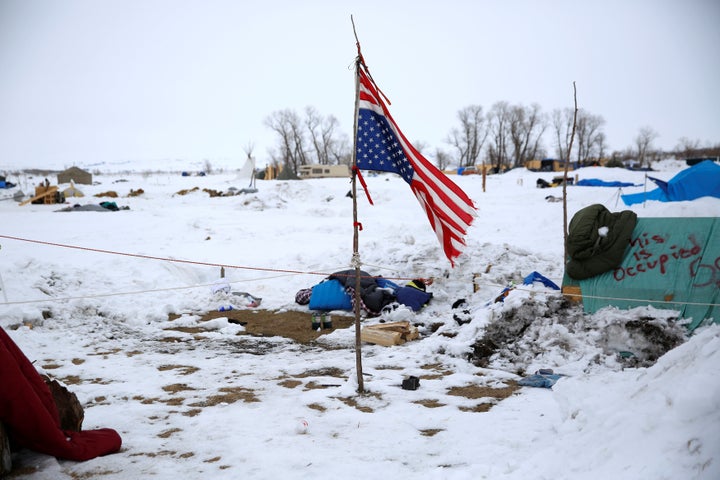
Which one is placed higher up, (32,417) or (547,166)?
(547,166)

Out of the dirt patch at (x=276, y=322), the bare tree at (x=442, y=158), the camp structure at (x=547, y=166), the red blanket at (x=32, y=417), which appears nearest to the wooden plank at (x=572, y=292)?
the dirt patch at (x=276, y=322)

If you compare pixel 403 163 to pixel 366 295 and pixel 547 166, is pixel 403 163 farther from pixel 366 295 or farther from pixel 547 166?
pixel 547 166

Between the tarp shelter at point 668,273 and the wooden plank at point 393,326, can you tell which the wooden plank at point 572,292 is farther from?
the wooden plank at point 393,326

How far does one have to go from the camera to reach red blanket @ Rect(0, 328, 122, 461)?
375 centimetres

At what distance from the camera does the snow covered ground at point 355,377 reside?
11.1ft

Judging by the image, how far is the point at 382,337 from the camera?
9.01 meters

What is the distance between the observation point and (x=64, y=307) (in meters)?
10.0

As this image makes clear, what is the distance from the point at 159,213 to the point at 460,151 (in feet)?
208

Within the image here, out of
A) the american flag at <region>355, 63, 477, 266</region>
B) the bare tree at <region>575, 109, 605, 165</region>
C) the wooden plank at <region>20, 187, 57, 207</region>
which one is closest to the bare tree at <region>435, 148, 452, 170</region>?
the bare tree at <region>575, 109, 605, 165</region>

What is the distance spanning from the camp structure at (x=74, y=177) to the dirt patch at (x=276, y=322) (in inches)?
2125

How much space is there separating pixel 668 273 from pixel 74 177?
6369cm

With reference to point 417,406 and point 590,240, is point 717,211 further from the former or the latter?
point 417,406

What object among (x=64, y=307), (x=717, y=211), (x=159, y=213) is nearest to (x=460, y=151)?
(x=159, y=213)

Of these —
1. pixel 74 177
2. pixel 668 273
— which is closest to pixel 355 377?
pixel 668 273
